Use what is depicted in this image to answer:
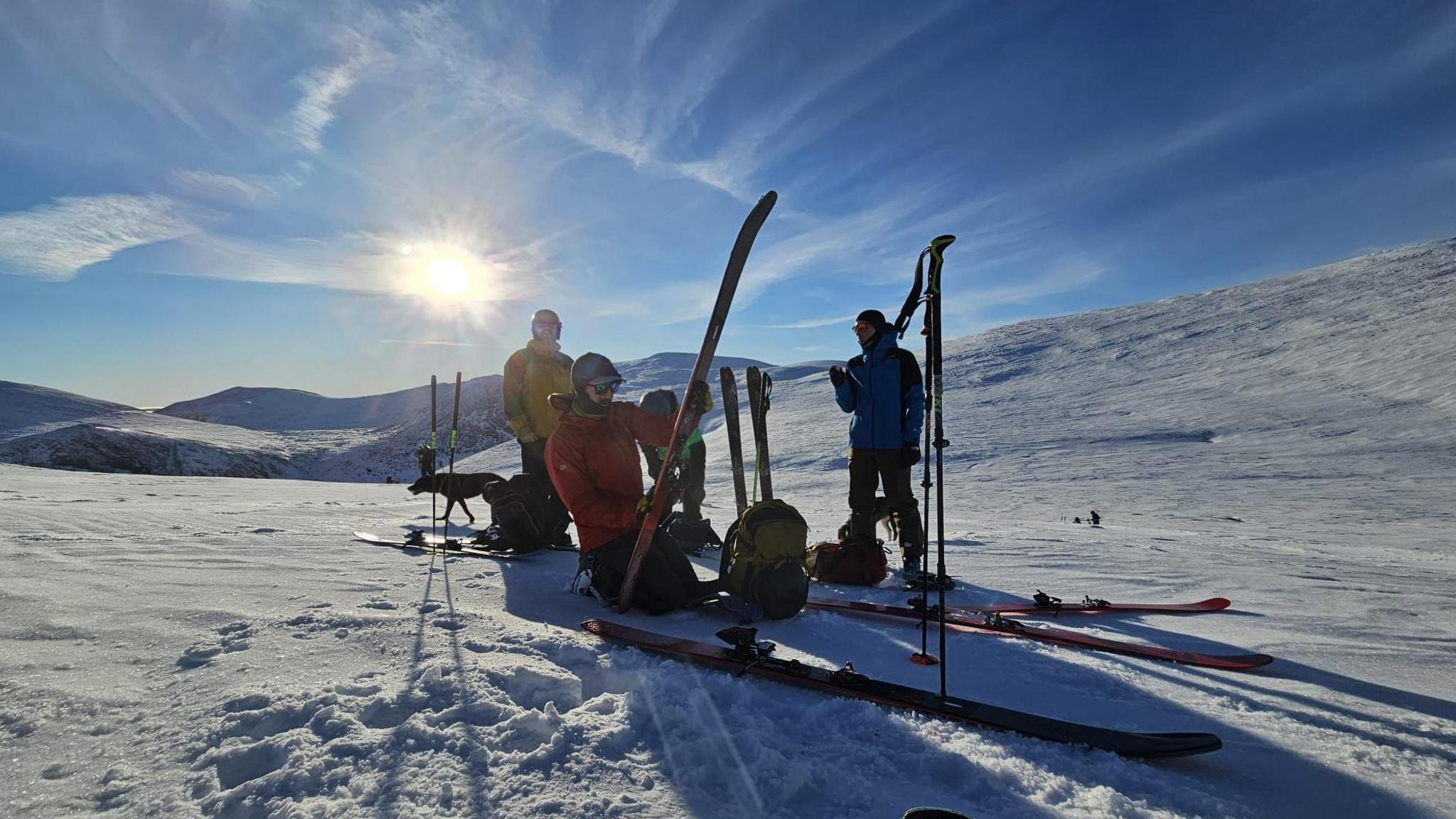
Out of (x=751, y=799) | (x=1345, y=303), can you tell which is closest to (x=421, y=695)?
(x=751, y=799)

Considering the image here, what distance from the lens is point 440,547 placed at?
20.1 ft

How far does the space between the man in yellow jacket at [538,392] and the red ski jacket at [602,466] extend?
205 centimetres

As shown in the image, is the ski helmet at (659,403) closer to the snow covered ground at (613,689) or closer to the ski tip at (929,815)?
the snow covered ground at (613,689)

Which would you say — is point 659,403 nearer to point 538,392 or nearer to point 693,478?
point 538,392

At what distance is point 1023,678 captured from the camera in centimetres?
288

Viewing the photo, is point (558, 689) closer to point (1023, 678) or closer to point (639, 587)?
point (639, 587)

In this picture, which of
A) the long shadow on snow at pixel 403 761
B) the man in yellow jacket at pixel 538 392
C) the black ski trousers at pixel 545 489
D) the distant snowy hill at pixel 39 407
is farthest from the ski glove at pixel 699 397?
the distant snowy hill at pixel 39 407

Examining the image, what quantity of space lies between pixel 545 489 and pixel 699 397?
9.81ft

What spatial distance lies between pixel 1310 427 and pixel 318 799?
2315 centimetres

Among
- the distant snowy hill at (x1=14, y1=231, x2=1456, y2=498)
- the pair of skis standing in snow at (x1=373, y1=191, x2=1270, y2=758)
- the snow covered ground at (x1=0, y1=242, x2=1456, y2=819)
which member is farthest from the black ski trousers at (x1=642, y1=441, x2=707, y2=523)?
the distant snowy hill at (x1=14, y1=231, x2=1456, y2=498)

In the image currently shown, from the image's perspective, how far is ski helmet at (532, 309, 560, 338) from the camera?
643 centimetres

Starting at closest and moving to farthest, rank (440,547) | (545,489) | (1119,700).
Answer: (1119,700) → (440,547) → (545,489)

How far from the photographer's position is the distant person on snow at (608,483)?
13.5 feet

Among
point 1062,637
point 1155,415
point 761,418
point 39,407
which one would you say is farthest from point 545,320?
point 39,407
